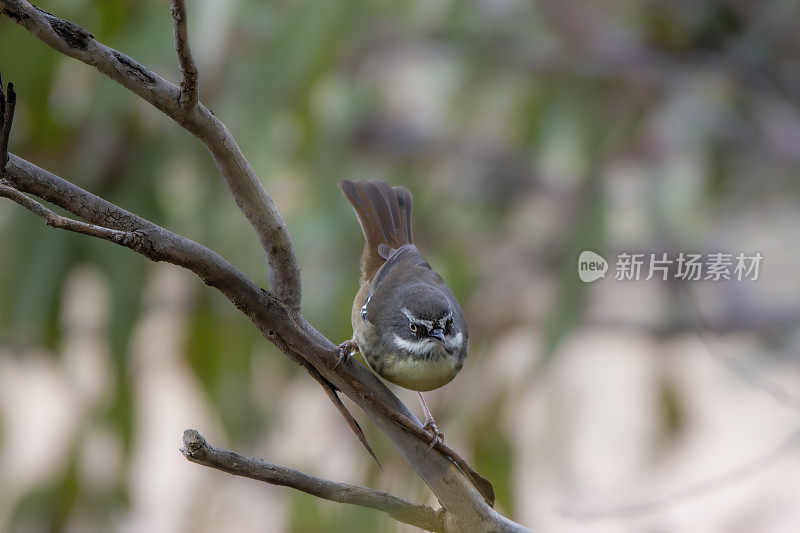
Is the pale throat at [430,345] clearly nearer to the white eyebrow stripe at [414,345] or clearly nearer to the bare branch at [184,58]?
the white eyebrow stripe at [414,345]

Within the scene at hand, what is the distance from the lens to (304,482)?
0.87m

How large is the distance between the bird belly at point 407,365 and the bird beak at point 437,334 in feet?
0.09

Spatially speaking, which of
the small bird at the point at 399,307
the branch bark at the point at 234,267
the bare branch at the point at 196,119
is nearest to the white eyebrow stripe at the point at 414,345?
the small bird at the point at 399,307

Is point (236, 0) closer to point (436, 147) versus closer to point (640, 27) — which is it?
point (436, 147)

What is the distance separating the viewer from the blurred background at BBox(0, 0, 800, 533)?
3.56 m

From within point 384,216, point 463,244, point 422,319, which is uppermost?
point 463,244

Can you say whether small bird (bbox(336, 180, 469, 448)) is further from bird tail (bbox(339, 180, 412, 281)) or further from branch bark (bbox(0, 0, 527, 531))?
branch bark (bbox(0, 0, 527, 531))

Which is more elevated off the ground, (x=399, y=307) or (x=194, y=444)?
(x=399, y=307)

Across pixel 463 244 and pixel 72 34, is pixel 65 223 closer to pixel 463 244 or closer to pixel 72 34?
pixel 72 34

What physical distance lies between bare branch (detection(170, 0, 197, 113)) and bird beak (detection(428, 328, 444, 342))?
0.64 metres

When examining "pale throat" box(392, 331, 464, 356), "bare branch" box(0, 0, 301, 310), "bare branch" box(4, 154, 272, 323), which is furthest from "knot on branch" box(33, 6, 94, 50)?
"pale throat" box(392, 331, 464, 356)

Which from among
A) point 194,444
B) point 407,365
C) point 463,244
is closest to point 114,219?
point 194,444

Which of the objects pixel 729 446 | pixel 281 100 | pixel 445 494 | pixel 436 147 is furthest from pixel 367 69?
pixel 445 494

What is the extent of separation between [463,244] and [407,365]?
10.2ft
